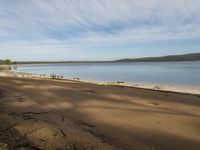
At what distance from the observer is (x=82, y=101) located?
25.6 ft


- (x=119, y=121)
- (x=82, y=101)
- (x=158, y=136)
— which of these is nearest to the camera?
(x=158, y=136)

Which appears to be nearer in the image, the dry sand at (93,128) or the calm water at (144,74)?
the dry sand at (93,128)

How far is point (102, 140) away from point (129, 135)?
59 cm

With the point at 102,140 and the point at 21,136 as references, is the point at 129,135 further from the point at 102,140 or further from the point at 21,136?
the point at 21,136

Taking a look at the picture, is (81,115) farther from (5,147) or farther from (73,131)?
(5,147)

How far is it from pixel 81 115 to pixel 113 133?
1.50 metres

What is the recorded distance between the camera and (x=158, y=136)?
450 centimetres

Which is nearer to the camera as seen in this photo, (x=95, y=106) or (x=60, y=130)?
(x=60, y=130)

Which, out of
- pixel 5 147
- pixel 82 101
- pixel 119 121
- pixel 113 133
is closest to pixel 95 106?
pixel 82 101

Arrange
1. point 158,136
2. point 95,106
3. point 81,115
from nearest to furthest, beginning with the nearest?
point 158,136, point 81,115, point 95,106

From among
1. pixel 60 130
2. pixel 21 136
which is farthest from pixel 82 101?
pixel 21 136

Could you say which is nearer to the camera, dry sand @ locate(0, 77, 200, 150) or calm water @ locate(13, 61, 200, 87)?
dry sand @ locate(0, 77, 200, 150)

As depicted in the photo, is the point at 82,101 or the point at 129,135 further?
the point at 82,101

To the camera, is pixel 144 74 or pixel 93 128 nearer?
pixel 93 128
